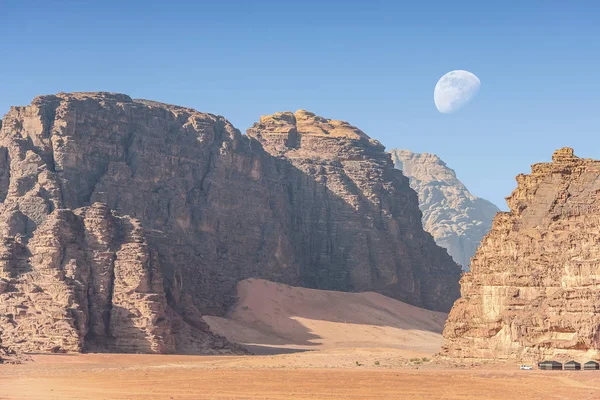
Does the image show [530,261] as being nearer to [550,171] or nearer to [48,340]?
[550,171]

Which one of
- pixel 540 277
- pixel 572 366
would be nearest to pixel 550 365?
pixel 572 366

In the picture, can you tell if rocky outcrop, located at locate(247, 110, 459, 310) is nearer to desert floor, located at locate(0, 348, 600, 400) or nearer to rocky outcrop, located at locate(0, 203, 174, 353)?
rocky outcrop, located at locate(0, 203, 174, 353)

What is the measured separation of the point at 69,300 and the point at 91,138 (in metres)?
32.6

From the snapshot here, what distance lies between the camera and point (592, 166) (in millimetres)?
65688

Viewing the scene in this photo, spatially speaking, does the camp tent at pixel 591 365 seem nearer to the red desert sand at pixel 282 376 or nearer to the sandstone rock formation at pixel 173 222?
the red desert sand at pixel 282 376

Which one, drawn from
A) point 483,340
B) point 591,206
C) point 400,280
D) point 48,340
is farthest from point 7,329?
point 400,280

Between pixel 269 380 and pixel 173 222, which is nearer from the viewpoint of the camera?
pixel 269 380

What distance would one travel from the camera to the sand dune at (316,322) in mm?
103000

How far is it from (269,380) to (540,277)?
13984 mm

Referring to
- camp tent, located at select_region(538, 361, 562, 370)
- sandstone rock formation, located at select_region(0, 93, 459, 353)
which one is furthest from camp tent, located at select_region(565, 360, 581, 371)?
sandstone rock formation, located at select_region(0, 93, 459, 353)

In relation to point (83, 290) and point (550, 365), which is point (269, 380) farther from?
point (83, 290)

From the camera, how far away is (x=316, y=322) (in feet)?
361

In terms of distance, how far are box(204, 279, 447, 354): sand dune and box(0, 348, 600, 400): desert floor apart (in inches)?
982

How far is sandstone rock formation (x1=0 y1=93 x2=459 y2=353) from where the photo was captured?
3088 inches
